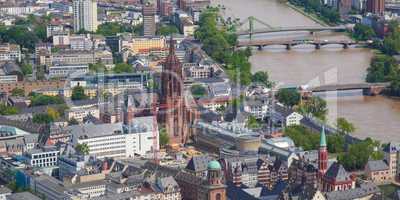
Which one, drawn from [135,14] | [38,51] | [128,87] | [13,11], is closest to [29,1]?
[13,11]

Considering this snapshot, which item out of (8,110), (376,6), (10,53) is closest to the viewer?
(8,110)

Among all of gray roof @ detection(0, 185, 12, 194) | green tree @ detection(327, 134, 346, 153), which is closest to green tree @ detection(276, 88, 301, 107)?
green tree @ detection(327, 134, 346, 153)

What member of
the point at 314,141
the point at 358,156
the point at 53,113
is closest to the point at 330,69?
the point at 53,113

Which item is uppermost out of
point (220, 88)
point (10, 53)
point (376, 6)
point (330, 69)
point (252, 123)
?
point (376, 6)

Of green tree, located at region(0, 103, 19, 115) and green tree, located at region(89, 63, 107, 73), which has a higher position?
green tree, located at region(89, 63, 107, 73)

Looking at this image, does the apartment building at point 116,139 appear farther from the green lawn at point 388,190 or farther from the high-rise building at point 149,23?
the high-rise building at point 149,23

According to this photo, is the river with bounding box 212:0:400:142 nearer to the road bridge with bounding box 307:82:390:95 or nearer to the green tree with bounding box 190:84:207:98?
the road bridge with bounding box 307:82:390:95

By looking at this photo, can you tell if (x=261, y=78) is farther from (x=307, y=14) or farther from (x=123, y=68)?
(x=307, y=14)
